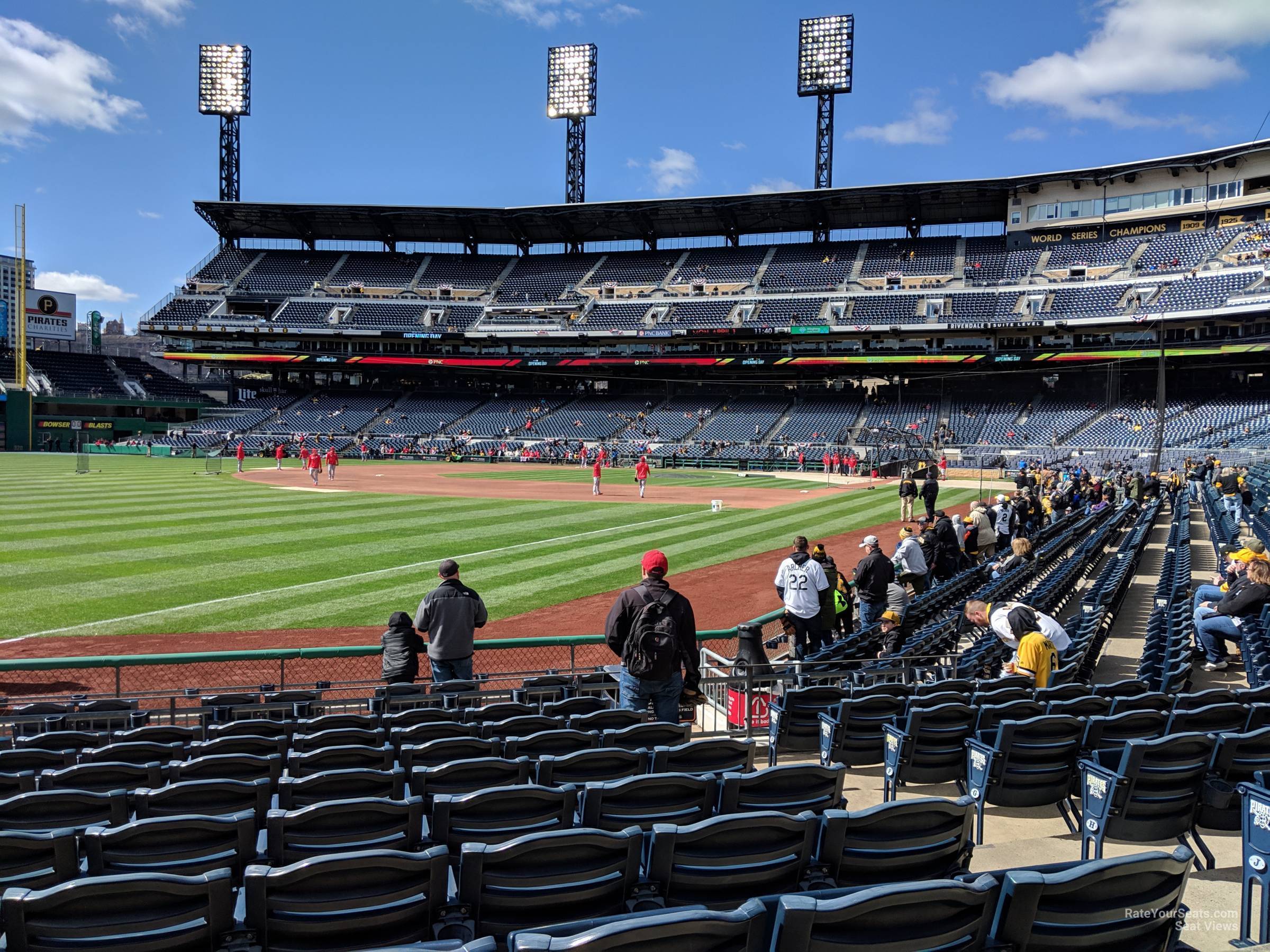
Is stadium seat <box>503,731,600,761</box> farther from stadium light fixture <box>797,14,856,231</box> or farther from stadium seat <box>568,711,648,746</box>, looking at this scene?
stadium light fixture <box>797,14,856,231</box>

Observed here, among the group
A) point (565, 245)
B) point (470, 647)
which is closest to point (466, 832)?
point (470, 647)

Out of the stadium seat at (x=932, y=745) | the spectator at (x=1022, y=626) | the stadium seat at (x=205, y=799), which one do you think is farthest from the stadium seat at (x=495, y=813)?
the spectator at (x=1022, y=626)

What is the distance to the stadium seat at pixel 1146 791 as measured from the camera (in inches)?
189

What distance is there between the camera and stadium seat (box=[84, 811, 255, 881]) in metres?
3.48

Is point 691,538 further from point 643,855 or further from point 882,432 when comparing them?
point 882,432

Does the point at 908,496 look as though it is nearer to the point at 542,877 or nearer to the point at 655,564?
the point at 655,564

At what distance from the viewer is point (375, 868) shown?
3.04 m

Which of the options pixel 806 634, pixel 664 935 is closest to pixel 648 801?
pixel 664 935

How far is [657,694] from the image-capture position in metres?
7.04

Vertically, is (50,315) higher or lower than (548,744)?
higher

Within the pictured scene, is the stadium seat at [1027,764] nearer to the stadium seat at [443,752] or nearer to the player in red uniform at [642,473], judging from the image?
the stadium seat at [443,752]

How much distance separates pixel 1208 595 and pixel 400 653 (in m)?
10.5

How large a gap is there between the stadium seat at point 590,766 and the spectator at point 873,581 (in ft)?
23.9

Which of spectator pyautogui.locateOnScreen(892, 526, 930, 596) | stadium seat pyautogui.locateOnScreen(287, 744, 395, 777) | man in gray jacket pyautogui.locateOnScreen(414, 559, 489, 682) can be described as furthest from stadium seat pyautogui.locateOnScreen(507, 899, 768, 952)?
spectator pyautogui.locateOnScreen(892, 526, 930, 596)
